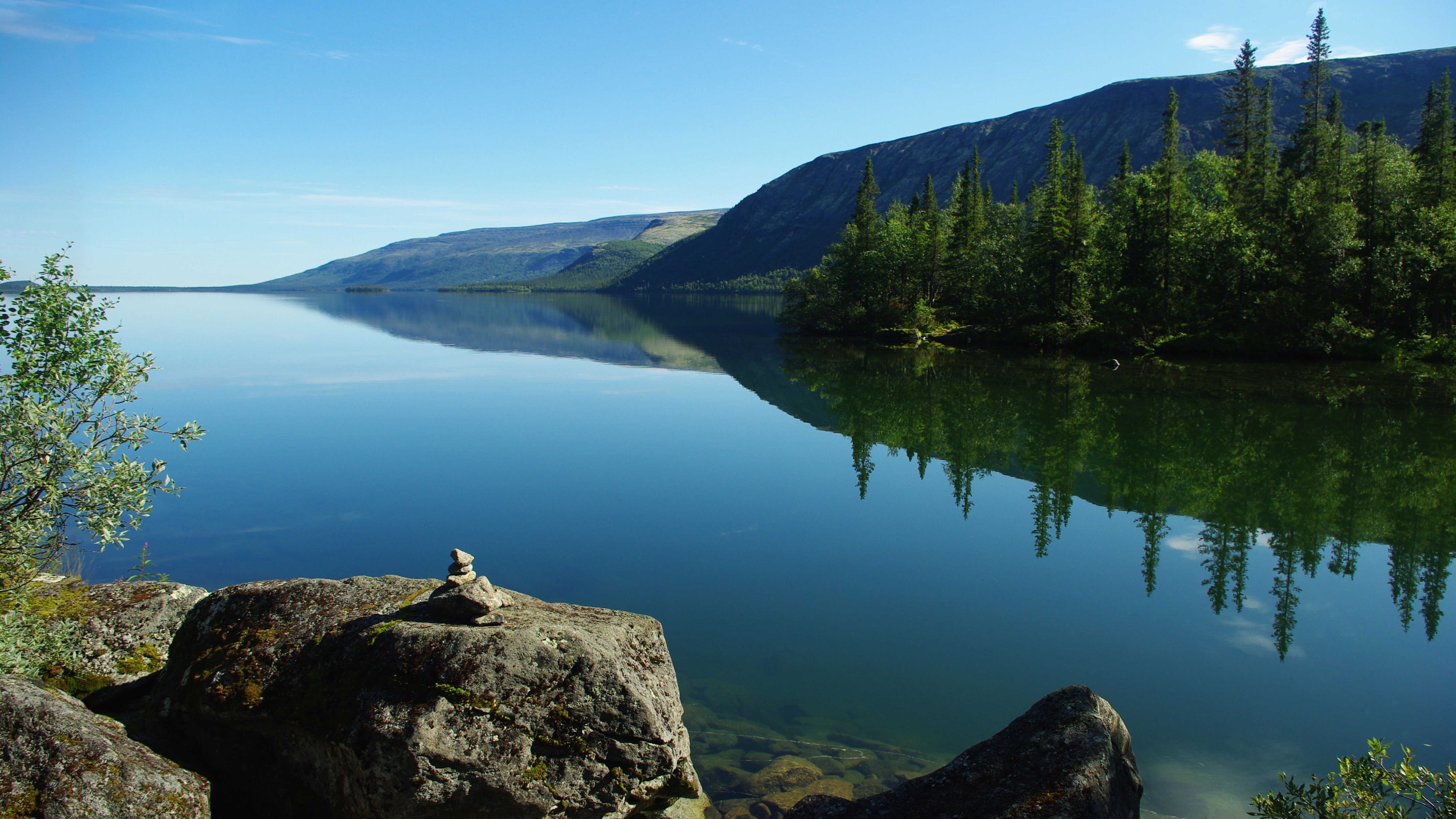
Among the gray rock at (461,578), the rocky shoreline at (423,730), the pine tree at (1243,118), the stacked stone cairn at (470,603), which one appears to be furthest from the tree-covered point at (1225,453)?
the pine tree at (1243,118)

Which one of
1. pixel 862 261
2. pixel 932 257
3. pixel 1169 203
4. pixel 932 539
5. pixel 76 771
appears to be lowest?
pixel 932 539

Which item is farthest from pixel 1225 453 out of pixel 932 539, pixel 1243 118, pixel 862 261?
pixel 1243 118

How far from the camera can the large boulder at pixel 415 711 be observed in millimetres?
6234

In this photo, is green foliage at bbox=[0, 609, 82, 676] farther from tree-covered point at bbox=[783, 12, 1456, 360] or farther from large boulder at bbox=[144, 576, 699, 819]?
tree-covered point at bbox=[783, 12, 1456, 360]

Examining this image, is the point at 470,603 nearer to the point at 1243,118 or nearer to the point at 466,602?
the point at 466,602

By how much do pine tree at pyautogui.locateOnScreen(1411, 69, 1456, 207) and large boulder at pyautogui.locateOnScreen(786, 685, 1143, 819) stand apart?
63.7m

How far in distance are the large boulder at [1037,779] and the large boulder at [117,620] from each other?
23.6 ft

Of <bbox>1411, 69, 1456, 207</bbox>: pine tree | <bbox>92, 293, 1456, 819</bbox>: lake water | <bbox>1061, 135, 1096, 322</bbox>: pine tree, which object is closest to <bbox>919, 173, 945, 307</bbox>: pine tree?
<bbox>1061, 135, 1096, 322</bbox>: pine tree

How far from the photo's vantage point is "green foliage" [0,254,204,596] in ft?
24.9

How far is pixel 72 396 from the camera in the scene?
27.1 feet

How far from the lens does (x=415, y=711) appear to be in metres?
6.20

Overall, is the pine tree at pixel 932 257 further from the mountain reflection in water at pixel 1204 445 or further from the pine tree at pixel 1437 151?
the pine tree at pixel 1437 151

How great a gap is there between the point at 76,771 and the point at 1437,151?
79518 mm

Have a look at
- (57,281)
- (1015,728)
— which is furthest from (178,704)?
(1015,728)
